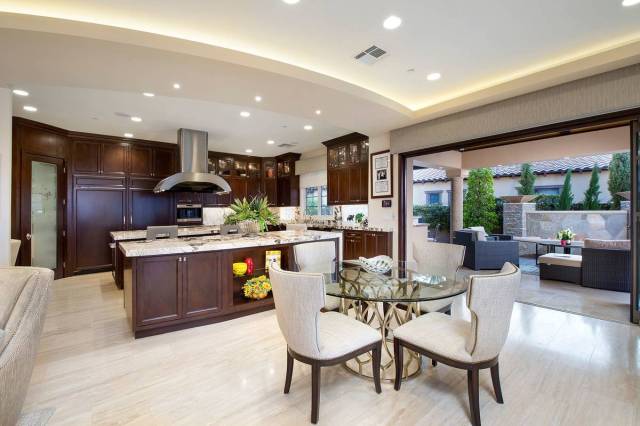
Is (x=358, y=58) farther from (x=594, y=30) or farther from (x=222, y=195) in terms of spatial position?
(x=222, y=195)

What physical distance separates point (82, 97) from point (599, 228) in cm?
1059

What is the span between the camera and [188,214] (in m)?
6.80

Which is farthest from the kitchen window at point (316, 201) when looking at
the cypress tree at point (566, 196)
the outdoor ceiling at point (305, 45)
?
the cypress tree at point (566, 196)

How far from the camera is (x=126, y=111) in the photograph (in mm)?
4441

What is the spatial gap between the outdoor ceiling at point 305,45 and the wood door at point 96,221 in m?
3.09

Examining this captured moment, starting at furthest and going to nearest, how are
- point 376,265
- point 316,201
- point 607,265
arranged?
point 316,201, point 607,265, point 376,265

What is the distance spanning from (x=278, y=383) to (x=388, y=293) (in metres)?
1.02

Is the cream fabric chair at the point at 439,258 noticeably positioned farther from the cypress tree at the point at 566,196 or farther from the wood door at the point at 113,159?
the cypress tree at the point at 566,196

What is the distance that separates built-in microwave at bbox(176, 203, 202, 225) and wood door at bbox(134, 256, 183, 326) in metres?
4.14

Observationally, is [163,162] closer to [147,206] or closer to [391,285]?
[147,206]

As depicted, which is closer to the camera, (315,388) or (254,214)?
(315,388)

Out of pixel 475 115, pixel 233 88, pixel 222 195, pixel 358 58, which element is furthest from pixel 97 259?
pixel 475 115

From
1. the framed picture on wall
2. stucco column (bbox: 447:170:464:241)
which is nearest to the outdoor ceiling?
the framed picture on wall

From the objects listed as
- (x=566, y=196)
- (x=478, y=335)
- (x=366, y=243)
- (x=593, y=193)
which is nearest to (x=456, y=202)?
(x=566, y=196)
